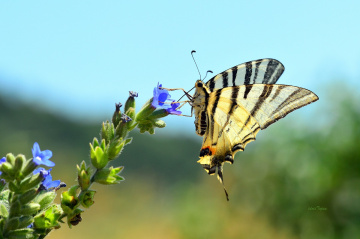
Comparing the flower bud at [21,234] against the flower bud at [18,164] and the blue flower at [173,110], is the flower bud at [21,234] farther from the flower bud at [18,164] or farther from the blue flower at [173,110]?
Answer: the blue flower at [173,110]

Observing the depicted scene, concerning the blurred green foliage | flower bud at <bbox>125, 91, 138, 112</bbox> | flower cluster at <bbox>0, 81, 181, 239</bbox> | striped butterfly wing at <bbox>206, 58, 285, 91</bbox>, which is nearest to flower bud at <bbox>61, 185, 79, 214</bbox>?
flower cluster at <bbox>0, 81, 181, 239</bbox>

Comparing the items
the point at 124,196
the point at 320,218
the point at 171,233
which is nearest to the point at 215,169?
the point at 320,218

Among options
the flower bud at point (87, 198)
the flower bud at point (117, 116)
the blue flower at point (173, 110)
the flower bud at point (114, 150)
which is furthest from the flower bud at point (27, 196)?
the blue flower at point (173, 110)

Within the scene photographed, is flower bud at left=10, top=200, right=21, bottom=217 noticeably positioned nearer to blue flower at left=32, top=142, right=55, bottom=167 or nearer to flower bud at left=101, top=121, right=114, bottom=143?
blue flower at left=32, top=142, right=55, bottom=167

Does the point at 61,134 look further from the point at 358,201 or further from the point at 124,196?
the point at 358,201

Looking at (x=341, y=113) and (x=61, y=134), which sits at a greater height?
(x=61, y=134)

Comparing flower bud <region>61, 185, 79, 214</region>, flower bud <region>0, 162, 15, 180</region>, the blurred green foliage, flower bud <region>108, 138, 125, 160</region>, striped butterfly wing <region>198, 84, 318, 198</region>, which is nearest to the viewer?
flower bud <region>0, 162, 15, 180</region>

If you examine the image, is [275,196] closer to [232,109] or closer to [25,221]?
[232,109]
